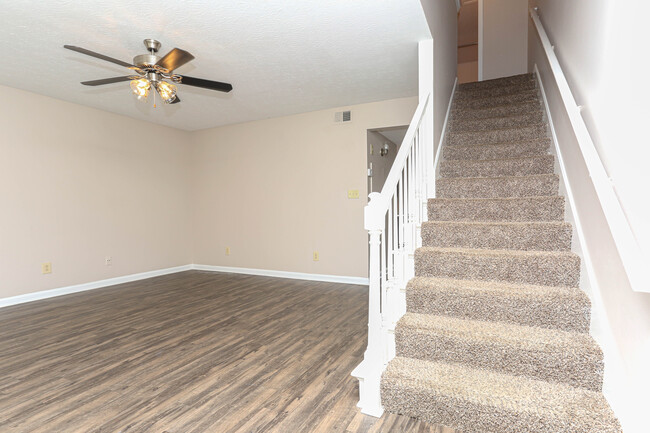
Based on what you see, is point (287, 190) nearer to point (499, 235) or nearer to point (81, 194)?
point (81, 194)

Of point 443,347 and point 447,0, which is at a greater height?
point 447,0

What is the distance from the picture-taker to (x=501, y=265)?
2.15 metres

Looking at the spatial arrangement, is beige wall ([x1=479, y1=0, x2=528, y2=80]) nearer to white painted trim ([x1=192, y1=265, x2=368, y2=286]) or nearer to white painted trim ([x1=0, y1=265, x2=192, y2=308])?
white painted trim ([x1=192, y1=265, x2=368, y2=286])

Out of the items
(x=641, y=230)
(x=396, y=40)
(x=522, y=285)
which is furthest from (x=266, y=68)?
(x=641, y=230)

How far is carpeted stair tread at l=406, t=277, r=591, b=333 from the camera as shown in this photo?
1782mm

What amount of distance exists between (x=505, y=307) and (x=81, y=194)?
16.8 ft

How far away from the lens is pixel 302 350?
2574 mm

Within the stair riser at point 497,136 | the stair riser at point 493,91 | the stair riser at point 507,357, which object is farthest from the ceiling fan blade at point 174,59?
the stair riser at point 493,91

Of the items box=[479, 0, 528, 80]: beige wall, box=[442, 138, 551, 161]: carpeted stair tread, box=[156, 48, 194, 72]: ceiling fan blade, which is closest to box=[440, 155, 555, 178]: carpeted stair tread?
box=[442, 138, 551, 161]: carpeted stair tread

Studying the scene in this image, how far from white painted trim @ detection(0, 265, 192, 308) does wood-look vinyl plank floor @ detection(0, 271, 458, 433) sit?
0.19 metres

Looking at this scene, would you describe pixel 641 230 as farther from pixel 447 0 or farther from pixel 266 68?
pixel 447 0

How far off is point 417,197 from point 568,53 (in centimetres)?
148

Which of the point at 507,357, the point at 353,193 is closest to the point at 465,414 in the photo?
the point at 507,357

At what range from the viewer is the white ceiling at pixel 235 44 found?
2.48m
